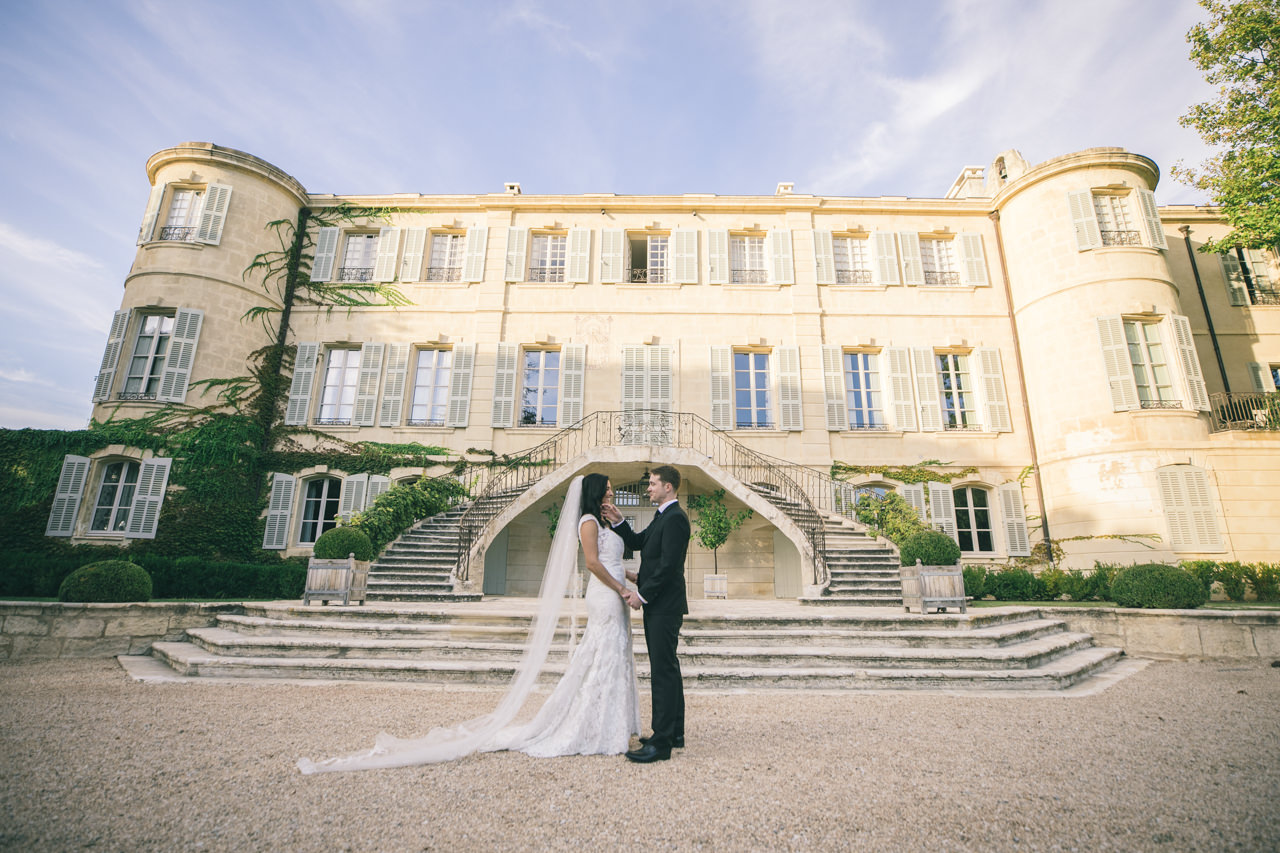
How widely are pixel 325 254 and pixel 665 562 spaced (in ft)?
48.3

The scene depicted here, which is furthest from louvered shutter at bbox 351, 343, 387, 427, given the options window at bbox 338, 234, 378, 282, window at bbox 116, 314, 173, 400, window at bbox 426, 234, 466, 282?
window at bbox 116, 314, 173, 400

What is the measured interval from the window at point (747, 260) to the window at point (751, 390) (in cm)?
201

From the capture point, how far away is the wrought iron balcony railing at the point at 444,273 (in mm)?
14859

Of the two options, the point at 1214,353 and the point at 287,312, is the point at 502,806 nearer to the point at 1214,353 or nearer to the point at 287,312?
the point at 287,312

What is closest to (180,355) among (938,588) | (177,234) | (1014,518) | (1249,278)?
(177,234)

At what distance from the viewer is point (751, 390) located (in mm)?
14039

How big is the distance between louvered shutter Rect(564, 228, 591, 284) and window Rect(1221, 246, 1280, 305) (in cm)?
1577

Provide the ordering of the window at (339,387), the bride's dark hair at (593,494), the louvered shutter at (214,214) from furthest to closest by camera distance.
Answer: the window at (339,387), the louvered shutter at (214,214), the bride's dark hair at (593,494)

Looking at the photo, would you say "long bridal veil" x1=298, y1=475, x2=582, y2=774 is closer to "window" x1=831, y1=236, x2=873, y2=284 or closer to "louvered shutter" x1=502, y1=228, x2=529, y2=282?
"louvered shutter" x1=502, y1=228, x2=529, y2=282

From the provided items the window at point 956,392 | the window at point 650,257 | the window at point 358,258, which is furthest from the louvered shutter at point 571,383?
the window at point 956,392

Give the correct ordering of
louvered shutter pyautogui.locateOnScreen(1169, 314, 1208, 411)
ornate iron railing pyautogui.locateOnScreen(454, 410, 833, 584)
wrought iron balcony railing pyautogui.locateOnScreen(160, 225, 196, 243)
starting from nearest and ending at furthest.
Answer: louvered shutter pyautogui.locateOnScreen(1169, 314, 1208, 411) < ornate iron railing pyautogui.locateOnScreen(454, 410, 833, 584) < wrought iron balcony railing pyautogui.locateOnScreen(160, 225, 196, 243)

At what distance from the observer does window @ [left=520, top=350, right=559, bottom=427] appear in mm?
13922

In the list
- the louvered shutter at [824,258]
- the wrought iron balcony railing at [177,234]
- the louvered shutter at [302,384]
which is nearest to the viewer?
the wrought iron balcony railing at [177,234]

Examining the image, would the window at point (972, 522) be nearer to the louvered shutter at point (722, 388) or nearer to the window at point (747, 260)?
the louvered shutter at point (722, 388)
